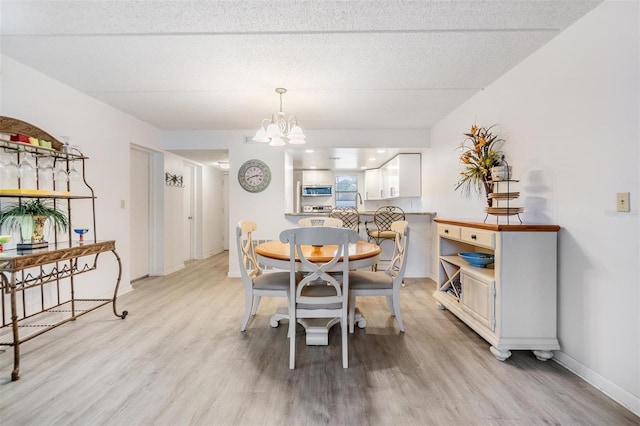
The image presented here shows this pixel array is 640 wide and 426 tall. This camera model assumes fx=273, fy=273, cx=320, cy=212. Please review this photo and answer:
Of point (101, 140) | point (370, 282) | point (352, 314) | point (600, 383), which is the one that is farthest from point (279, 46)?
point (600, 383)

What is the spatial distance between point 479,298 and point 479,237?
1.57 feet

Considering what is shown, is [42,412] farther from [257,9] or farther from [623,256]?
[623,256]

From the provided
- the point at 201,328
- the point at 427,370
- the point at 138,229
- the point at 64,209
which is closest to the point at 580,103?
the point at 427,370

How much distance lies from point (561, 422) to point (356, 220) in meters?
3.02

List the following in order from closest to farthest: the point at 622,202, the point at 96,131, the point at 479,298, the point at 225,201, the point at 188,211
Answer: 1. the point at 622,202
2. the point at 479,298
3. the point at 96,131
4. the point at 188,211
5. the point at 225,201

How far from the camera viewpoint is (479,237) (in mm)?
2152

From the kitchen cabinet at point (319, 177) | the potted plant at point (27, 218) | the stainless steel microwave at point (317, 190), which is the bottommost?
the potted plant at point (27, 218)

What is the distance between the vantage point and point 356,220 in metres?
4.18

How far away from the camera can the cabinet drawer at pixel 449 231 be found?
2.52 metres

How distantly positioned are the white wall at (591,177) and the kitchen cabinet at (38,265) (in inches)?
142

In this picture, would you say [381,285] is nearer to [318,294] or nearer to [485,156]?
[318,294]

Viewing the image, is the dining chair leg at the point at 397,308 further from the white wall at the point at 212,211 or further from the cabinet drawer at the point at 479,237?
the white wall at the point at 212,211

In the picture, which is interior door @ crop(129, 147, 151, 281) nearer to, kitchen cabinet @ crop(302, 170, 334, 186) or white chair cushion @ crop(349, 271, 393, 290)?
white chair cushion @ crop(349, 271, 393, 290)

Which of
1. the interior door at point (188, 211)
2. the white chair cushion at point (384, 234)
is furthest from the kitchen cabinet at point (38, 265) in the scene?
the white chair cushion at point (384, 234)
